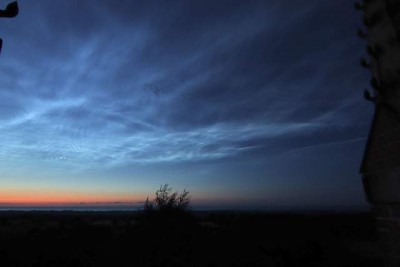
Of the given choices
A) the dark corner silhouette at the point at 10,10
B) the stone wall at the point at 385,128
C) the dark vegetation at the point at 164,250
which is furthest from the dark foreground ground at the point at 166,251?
the dark corner silhouette at the point at 10,10

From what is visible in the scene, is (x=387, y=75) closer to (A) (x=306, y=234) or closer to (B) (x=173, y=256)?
(B) (x=173, y=256)

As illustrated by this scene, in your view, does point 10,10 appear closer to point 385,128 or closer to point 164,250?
point 385,128

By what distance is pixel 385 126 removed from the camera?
3.62 meters

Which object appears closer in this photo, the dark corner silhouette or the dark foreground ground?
the dark corner silhouette

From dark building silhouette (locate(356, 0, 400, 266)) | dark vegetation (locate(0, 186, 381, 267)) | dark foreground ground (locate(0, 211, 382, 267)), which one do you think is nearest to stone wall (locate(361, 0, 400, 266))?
dark building silhouette (locate(356, 0, 400, 266))

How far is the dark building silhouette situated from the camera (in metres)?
3.44

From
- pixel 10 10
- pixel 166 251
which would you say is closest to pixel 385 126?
pixel 10 10

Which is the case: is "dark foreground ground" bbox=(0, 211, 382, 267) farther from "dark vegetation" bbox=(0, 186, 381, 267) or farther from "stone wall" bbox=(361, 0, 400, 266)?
"stone wall" bbox=(361, 0, 400, 266)

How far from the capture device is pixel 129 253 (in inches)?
913

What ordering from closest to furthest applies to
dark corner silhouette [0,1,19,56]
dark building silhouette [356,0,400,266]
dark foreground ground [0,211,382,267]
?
1. dark corner silhouette [0,1,19,56]
2. dark building silhouette [356,0,400,266]
3. dark foreground ground [0,211,382,267]

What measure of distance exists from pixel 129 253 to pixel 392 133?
859 inches

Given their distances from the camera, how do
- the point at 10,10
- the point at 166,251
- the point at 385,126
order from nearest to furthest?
the point at 10,10 → the point at 385,126 → the point at 166,251

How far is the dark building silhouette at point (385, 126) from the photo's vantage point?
11.3 feet

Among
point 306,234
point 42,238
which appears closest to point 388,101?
point 42,238
